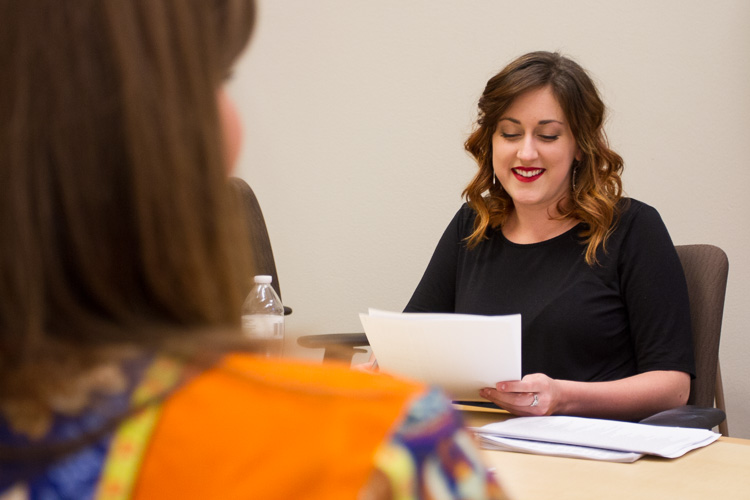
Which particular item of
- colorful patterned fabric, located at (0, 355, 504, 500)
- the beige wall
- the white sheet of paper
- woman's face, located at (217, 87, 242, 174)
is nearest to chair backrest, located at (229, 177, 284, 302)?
the beige wall

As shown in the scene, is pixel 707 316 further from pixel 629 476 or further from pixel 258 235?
pixel 258 235

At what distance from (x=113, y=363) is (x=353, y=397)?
114mm

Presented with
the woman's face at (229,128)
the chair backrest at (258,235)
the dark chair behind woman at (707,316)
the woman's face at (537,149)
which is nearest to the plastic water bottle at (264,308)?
the chair backrest at (258,235)

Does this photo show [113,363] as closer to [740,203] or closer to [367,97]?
[740,203]

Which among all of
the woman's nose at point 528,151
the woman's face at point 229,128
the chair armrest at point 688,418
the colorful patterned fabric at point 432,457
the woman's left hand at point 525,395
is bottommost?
the chair armrest at point 688,418

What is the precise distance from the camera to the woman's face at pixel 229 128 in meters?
0.39

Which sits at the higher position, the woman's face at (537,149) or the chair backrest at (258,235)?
the woman's face at (537,149)

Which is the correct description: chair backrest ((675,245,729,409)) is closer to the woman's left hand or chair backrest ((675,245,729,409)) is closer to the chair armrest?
the chair armrest

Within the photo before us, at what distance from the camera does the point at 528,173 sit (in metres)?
1.90

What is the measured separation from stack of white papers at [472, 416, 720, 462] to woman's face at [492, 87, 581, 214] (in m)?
0.76

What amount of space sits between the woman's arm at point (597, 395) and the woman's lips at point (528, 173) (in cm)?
54

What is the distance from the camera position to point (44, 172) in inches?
13.9

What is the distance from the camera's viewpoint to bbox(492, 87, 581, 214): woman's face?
187 cm

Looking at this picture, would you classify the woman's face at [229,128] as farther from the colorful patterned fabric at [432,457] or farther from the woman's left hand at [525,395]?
the woman's left hand at [525,395]
